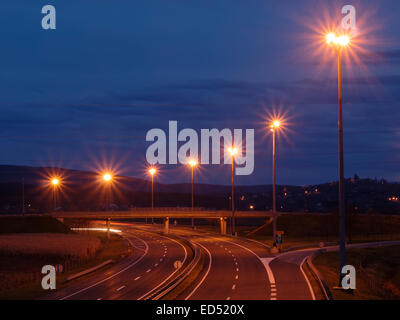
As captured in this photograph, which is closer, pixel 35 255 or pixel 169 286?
pixel 169 286

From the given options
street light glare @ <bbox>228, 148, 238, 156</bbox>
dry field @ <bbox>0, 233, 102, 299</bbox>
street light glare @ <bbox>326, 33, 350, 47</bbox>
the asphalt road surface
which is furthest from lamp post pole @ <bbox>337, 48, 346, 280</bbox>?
street light glare @ <bbox>228, 148, 238, 156</bbox>

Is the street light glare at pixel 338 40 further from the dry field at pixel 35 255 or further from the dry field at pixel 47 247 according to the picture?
the dry field at pixel 47 247

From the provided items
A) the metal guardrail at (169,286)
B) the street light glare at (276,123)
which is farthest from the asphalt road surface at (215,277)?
the street light glare at (276,123)

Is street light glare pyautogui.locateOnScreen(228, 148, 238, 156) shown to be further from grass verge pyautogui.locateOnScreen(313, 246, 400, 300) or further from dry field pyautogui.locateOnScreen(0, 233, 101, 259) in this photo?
dry field pyautogui.locateOnScreen(0, 233, 101, 259)

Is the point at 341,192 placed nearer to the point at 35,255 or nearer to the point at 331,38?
the point at 331,38

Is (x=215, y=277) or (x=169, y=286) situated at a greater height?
(x=169, y=286)

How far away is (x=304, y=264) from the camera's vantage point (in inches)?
1932

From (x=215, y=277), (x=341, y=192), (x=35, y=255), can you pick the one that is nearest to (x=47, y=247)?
(x=35, y=255)

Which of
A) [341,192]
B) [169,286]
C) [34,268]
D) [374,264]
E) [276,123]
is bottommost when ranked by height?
[374,264]

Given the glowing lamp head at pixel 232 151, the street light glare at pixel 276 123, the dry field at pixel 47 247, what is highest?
the street light glare at pixel 276 123

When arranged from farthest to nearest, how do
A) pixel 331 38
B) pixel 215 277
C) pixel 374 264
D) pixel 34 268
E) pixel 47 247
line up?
pixel 47 247
pixel 374 264
pixel 34 268
pixel 215 277
pixel 331 38

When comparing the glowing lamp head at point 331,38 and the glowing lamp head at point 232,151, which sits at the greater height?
the glowing lamp head at point 232,151
